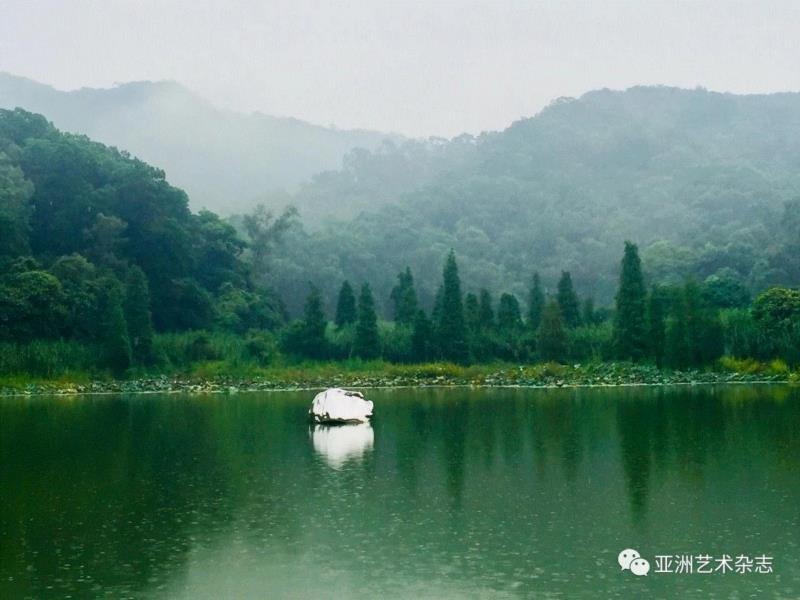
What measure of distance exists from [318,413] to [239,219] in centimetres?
7223

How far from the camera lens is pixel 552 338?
164 feet

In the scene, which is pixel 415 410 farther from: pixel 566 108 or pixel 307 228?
pixel 566 108

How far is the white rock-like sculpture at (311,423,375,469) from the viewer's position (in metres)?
21.0

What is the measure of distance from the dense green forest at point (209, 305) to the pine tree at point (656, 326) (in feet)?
0.29

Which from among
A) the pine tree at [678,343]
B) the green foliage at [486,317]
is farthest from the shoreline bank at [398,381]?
the green foliage at [486,317]

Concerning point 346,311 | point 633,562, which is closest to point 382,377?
point 346,311

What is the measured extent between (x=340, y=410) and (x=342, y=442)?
4.63 meters

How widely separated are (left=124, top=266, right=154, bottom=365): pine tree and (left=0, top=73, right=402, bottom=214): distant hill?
4007 inches

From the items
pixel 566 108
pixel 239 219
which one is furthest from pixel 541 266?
pixel 566 108

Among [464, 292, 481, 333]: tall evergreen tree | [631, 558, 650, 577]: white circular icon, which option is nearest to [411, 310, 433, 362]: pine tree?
[464, 292, 481, 333]: tall evergreen tree

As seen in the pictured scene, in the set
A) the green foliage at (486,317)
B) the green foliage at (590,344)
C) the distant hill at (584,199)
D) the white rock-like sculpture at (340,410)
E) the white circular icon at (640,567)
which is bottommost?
the white circular icon at (640,567)

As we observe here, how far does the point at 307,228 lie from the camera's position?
119938 mm

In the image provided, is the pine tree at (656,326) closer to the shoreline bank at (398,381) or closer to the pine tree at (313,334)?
the shoreline bank at (398,381)

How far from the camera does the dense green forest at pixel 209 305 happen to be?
46719mm
